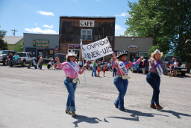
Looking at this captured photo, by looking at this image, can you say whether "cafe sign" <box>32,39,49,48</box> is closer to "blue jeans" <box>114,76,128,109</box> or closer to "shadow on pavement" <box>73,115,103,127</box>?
"blue jeans" <box>114,76,128,109</box>

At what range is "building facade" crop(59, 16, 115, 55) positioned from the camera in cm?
4856

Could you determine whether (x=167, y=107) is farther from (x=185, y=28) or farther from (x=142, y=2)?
(x=142, y=2)

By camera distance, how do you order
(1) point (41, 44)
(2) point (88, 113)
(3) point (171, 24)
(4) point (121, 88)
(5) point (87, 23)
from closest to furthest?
(2) point (88, 113), (4) point (121, 88), (3) point (171, 24), (5) point (87, 23), (1) point (41, 44)

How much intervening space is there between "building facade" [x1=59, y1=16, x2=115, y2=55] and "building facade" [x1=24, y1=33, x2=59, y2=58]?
238cm

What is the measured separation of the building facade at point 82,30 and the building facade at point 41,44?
7.79 ft

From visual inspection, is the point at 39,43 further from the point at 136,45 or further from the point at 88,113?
the point at 88,113

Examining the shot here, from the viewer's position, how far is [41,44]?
50469 millimetres

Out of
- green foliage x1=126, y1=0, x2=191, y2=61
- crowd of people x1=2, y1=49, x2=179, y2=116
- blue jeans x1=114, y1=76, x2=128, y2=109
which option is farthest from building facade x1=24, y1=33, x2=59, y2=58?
blue jeans x1=114, y1=76, x2=128, y2=109

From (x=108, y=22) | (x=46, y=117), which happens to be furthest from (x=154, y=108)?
(x=108, y=22)

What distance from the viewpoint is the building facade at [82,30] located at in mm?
48562

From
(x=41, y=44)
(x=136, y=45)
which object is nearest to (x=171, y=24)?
(x=136, y=45)

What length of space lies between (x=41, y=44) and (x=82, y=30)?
280 inches

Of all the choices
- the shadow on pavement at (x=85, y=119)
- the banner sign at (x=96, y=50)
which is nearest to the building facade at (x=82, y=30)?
the banner sign at (x=96, y=50)

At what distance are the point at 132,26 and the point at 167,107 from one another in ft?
144
